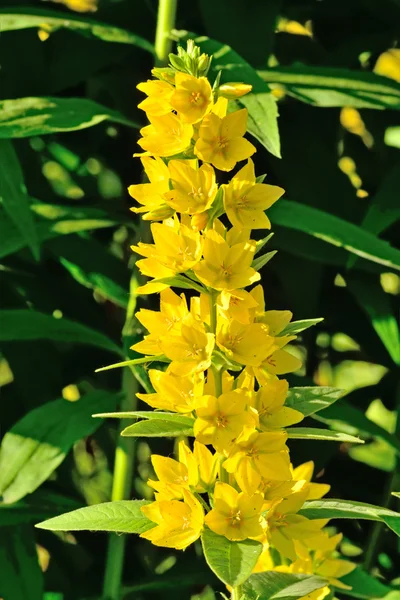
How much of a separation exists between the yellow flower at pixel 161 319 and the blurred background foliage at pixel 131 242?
0.31 m

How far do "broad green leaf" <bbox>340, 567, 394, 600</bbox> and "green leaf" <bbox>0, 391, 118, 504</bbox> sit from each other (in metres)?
0.27

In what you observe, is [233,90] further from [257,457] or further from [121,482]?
[121,482]

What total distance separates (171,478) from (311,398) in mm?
79

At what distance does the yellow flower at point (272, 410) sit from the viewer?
0.41 meters

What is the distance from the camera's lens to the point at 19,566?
2.77ft

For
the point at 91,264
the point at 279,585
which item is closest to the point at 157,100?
the point at 279,585

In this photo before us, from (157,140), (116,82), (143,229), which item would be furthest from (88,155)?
(157,140)

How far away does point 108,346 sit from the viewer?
812 mm

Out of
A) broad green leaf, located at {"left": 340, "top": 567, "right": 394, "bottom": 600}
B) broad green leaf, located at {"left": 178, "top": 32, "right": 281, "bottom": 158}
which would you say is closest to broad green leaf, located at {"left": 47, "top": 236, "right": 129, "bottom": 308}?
broad green leaf, located at {"left": 178, "top": 32, "right": 281, "bottom": 158}

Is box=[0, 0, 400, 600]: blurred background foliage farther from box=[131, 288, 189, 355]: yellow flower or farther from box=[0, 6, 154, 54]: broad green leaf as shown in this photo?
box=[131, 288, 189, 355]: yellow flower

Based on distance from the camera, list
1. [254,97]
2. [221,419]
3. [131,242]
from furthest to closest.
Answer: [131,242]
[254,97]
[221,419]

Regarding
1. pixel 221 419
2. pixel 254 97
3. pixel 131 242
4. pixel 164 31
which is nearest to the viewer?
pixel 221 419

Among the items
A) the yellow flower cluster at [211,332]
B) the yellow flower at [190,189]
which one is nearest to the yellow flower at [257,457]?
the yellow flower cluster at [211,332]

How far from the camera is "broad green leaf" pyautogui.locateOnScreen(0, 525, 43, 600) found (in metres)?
0.83
